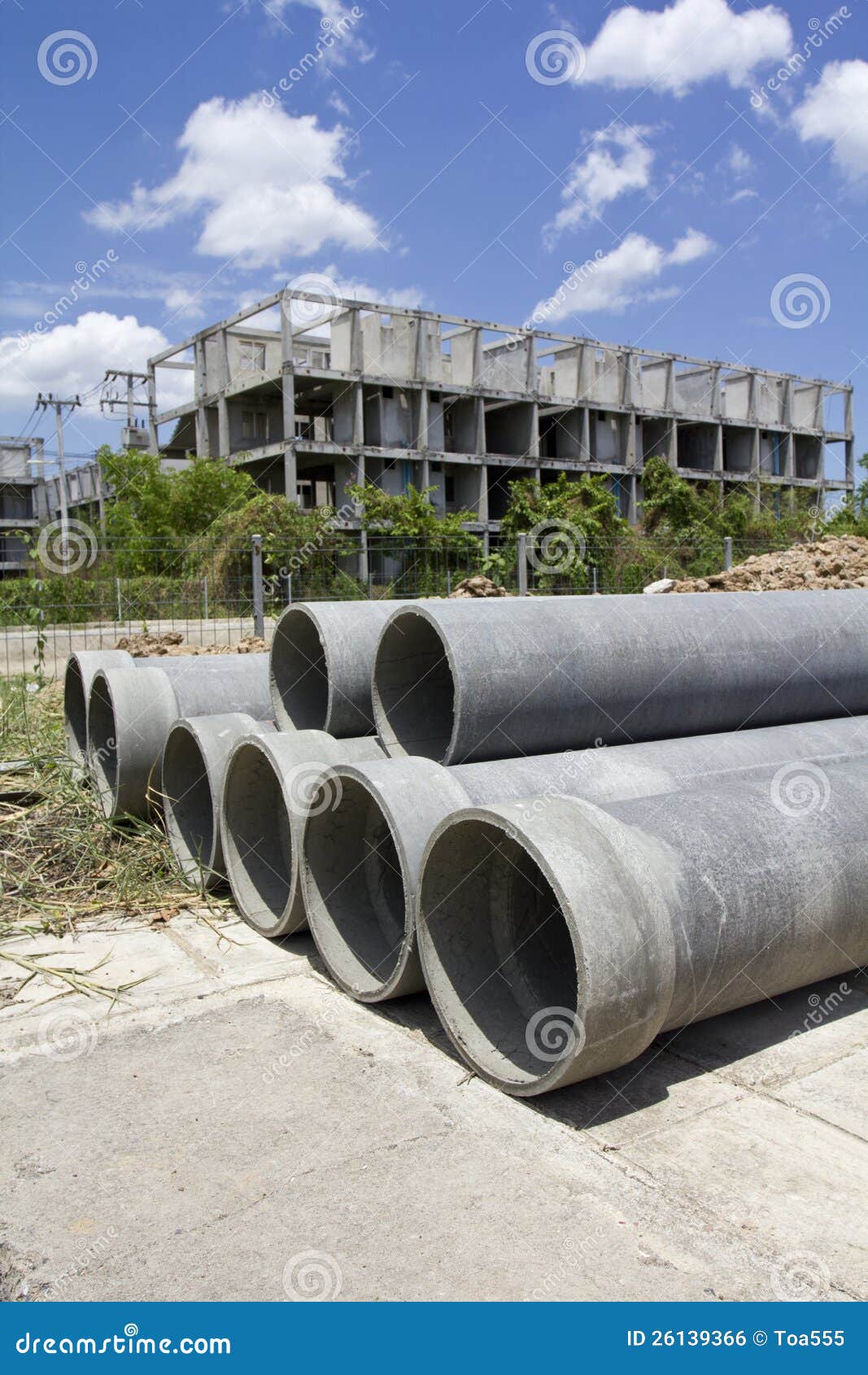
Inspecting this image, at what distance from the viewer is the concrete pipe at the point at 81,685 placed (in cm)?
718

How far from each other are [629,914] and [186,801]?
3.79 metres

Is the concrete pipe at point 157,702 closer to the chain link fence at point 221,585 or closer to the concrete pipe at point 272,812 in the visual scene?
the concrete pipe at point 272,812

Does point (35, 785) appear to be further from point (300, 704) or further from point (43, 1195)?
point (43, 1195)

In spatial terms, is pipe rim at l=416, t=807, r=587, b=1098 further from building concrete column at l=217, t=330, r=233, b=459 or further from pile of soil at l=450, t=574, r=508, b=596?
building concrete column at l=217, t=330, r=233, b=459

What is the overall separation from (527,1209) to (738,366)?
4925 cm

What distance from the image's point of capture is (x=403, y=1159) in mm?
3023

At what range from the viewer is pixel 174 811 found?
6172 millimetres

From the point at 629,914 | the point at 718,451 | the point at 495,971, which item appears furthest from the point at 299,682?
the point at 718,451

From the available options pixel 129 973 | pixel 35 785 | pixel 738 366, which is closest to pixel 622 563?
pixel 35 785

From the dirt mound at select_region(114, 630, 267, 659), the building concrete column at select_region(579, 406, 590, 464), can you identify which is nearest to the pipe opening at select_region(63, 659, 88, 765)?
the dirt mound at select_region(114, 630, 267, 659)

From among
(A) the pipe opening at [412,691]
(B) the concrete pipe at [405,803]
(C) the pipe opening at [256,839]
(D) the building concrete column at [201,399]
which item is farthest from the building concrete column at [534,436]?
(B) the concrete pipe at [405,803]

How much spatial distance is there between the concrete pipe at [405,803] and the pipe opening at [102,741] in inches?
104

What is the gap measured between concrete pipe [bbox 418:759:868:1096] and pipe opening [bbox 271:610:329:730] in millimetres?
2442

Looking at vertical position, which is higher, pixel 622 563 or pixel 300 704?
pixel 622 563
